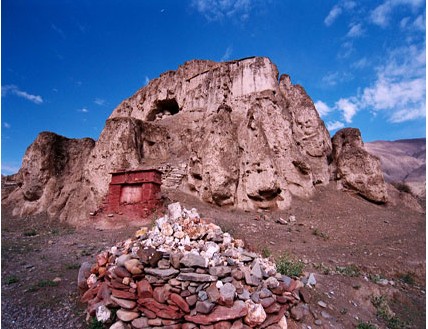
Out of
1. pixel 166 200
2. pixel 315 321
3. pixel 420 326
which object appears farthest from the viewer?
pixel 166 200

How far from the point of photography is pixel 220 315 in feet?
12.6

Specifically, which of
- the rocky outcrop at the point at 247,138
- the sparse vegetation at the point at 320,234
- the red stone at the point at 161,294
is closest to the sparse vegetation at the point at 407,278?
the sparse vegetation at the point at 320,234

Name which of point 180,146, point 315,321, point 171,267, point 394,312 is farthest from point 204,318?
point 180,146

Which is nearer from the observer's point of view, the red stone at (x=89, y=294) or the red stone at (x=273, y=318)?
the red stone at (x=273, y=318)

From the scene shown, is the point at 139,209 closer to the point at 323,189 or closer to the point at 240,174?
the point at 240,174

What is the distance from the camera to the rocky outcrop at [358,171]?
17.4m

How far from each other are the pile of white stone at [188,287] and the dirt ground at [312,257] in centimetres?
68

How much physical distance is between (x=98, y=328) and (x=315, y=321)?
13.1 feet

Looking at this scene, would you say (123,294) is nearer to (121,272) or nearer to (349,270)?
(121,272)

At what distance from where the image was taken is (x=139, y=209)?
11.8 m

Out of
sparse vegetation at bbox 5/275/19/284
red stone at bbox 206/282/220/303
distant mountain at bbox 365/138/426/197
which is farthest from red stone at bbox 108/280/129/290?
distant mountain at bbox 365/138/426/197

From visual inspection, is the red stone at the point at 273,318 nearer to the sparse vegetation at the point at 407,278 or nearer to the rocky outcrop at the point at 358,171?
the sparse vegetation at the point at 407,278

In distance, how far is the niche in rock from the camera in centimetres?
2927

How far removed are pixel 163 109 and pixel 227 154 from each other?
57.7 feet
